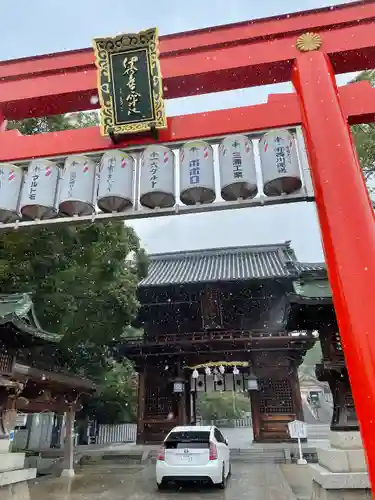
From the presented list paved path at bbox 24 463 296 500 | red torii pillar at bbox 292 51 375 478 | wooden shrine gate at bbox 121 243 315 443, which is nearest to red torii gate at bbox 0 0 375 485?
red torii pillar at bbox 292 51 375 478

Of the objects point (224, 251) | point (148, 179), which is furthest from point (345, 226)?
point (224, 251)

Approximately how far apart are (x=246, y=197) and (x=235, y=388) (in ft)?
55.3

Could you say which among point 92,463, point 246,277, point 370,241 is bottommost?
point 92,463

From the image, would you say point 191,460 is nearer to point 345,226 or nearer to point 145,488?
point 145,488

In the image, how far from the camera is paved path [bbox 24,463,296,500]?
29.6 ft

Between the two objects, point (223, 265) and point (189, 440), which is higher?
point (223, 265)

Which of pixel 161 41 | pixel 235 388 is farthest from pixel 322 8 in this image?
pixel 235 388

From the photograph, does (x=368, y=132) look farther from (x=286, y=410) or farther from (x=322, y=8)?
(x=286, y=410)

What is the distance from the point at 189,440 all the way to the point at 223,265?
1439 cm

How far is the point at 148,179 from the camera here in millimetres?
5258

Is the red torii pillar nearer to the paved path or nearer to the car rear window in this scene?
the paved path

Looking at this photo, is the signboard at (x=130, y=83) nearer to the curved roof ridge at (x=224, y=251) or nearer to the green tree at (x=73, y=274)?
the green tree at (x=73, y=274)

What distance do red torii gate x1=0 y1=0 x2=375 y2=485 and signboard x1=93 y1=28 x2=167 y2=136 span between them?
0.94 feet

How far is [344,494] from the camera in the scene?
257 inches
